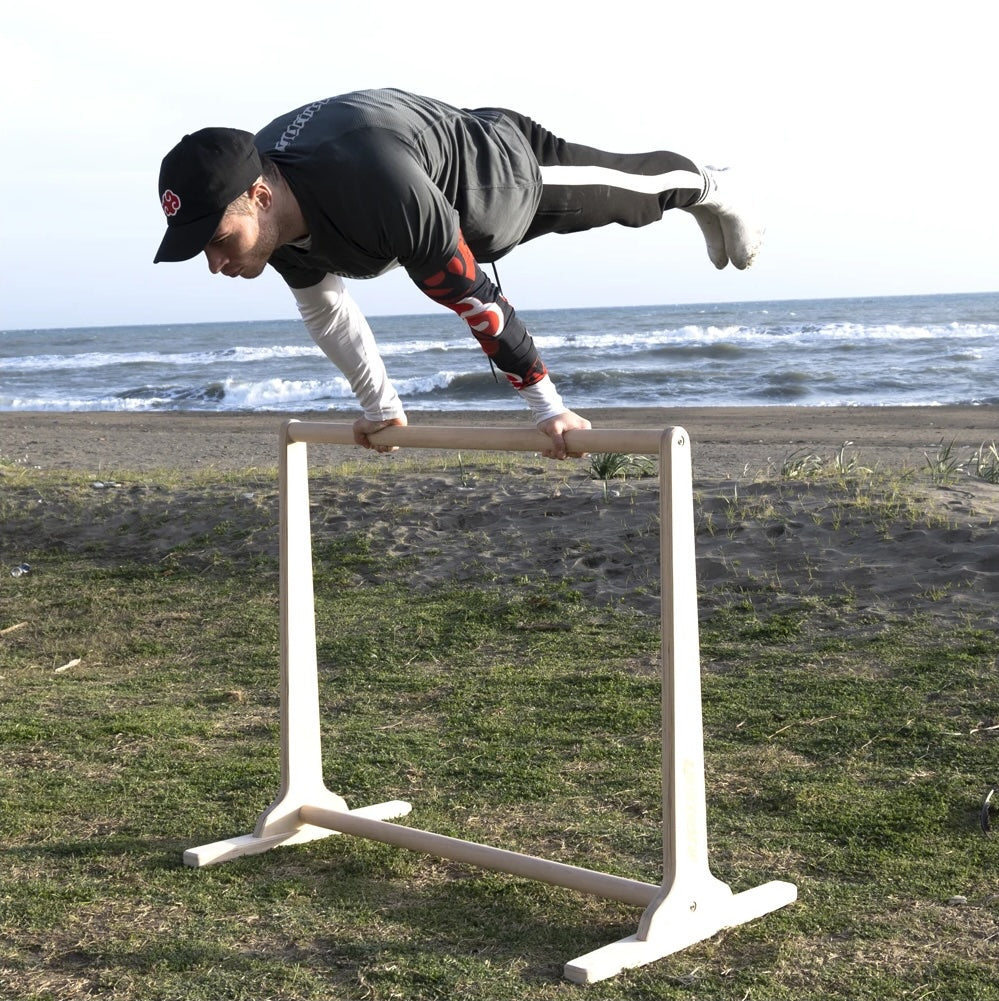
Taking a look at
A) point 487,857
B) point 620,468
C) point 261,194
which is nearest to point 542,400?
point 261,194

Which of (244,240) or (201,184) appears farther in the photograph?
(244,240)

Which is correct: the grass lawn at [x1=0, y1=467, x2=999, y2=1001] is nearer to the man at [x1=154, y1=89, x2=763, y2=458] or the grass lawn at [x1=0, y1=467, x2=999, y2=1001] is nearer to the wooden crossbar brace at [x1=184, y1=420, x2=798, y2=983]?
the wooden crossbar brace at [x1=184, y1=420, x2=798, y2=983]

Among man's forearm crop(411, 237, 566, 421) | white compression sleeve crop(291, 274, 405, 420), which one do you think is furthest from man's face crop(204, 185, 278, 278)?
white compression sleeve crop(291, 274, 405, 420)

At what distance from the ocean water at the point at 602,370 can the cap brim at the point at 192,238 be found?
52.8 feet

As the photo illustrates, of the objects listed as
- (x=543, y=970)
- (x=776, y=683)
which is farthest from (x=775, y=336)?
(x=543, y=970)

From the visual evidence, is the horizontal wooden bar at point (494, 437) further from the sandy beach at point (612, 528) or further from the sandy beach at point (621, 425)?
the sandy beach at point (621, 425)

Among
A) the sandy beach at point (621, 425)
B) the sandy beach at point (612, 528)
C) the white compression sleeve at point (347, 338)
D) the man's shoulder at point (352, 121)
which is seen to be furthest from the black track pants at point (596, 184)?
the sandy beach at point (621, 425)

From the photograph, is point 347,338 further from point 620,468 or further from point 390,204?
point 620,468

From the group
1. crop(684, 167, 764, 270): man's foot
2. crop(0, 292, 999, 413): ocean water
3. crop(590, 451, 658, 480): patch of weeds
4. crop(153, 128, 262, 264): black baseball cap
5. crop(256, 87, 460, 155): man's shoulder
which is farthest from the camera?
crop(0, 292, 999, 413): ocean water

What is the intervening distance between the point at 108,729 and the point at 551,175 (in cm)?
268

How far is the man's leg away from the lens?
→ 3.47 meters

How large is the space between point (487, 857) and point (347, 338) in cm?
148

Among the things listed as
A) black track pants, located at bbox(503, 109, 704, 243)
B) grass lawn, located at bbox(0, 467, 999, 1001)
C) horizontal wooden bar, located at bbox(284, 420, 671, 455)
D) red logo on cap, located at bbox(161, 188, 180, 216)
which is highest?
black track pants, located at bbox(503, 109, 704, 243)

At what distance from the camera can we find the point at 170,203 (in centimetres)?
278
